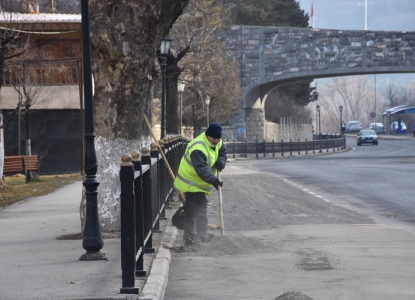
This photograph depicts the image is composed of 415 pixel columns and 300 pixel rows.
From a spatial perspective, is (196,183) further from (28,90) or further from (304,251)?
(28,90)

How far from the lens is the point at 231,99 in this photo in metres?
46.6

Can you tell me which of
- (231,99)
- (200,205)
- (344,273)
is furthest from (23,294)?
(231,99)

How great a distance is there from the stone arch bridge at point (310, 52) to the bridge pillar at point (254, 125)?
4.33 ft

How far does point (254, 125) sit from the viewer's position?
53.7 metres

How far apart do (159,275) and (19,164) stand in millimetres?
15723

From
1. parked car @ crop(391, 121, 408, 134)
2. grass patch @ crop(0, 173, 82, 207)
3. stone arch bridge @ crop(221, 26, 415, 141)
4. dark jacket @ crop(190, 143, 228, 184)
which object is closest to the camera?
dark jacket @ crop(190, 143, 228, 184)

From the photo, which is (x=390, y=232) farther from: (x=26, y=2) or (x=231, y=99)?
(x=231, y=99)

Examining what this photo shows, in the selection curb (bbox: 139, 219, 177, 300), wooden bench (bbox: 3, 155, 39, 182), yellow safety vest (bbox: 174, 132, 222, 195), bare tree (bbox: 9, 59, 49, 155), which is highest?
bare tree (bbox: 9, 59, 49, 155)

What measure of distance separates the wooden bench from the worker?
12453mm

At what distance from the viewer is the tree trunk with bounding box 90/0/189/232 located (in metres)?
8.91

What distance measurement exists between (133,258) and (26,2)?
2789cm

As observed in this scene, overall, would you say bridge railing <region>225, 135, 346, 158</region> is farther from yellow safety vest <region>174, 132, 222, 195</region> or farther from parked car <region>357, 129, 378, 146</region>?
yellow safety vest <region>174, 132, 222, 195</region>

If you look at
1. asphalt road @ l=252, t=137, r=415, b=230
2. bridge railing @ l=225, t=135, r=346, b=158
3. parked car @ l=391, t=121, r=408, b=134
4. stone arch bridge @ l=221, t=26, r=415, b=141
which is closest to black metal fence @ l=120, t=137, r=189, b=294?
asphalt road @ l=252, t=137, r=415, b=230

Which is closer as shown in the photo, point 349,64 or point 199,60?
point 199,60
